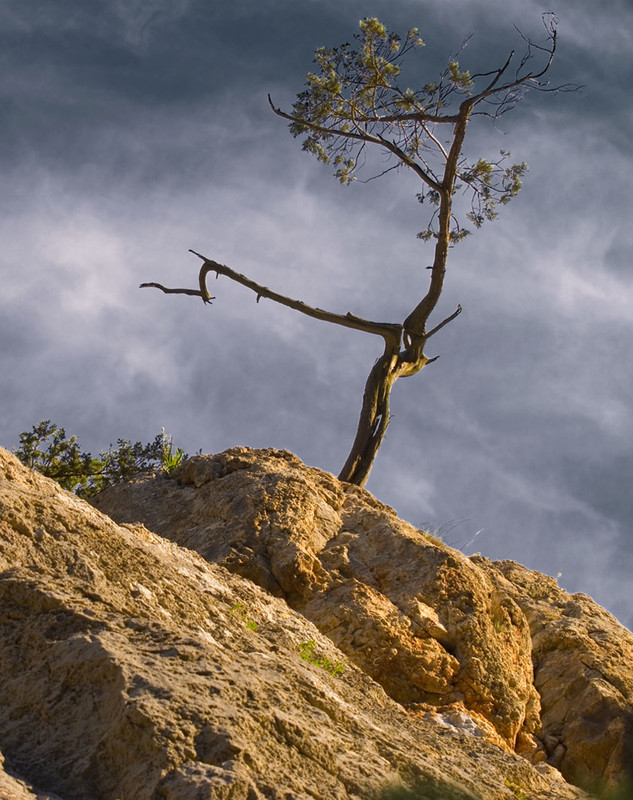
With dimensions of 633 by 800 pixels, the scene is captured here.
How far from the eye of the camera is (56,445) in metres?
12.4

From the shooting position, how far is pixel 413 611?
6.47 meters

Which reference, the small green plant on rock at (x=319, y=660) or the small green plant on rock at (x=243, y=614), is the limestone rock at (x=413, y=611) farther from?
the small green plant on rock at (x=243, y=614)

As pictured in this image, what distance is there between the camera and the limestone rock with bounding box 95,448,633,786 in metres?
6.13

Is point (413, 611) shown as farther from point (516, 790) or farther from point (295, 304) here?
point (295, 304)

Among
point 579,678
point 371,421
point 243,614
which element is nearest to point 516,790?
point 243,614

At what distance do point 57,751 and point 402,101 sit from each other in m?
12.9

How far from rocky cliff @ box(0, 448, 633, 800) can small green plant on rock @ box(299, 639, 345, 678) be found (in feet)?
0.06

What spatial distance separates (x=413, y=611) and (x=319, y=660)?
1638mm

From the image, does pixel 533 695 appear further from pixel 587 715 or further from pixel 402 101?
pixel 402 101

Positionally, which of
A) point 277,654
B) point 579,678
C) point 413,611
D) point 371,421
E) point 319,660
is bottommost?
point 277,654

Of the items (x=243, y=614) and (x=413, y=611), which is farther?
(x=413, y=611)

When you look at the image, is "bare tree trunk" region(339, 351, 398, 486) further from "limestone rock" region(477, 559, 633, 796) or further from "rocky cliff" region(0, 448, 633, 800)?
"limestone rock" region(477, 559, 633, 796)

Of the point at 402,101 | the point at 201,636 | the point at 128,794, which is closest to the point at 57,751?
the point at 128,794

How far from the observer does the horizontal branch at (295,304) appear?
13062mm
